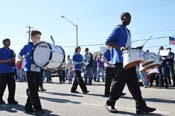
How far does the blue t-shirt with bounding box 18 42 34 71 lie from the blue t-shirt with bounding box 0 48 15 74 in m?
2.00

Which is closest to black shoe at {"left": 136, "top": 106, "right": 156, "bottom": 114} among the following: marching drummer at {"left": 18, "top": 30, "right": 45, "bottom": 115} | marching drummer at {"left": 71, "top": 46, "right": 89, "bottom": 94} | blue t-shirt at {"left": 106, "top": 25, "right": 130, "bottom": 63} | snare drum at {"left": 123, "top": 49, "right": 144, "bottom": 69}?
snare drum at {"left": 123, "top": 49, "right": 144, "bottom": 69}

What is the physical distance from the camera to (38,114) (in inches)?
343

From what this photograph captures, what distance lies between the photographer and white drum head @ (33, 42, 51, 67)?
29.3 ft

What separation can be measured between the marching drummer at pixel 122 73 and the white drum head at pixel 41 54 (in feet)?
4.94

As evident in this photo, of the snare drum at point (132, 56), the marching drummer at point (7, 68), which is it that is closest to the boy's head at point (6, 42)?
the marching drummer at point (7, 68)

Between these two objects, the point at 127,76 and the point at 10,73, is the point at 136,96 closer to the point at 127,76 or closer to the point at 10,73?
the point at 127,76

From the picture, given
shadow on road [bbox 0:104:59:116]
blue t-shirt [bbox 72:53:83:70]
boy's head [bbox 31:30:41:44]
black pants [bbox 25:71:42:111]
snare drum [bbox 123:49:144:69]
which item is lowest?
shadow on road [bbox 0:104:59:116]

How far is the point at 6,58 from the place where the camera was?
11109mm

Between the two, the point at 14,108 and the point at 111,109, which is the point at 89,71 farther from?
the point at 111,109

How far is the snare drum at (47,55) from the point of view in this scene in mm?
8945

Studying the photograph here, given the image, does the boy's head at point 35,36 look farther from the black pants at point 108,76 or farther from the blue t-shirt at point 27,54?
the black pants at point 108,76

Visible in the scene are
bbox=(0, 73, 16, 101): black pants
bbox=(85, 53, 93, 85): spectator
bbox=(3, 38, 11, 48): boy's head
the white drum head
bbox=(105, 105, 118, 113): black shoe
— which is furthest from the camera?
bbox=(85, 53, 93, 85): spectator

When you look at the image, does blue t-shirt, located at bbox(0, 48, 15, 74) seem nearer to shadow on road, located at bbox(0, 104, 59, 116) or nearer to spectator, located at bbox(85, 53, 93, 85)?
shadow on road, located at bbox(0, 104, 59, 116)

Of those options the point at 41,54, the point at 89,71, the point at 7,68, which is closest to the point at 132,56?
the point at 41,54
